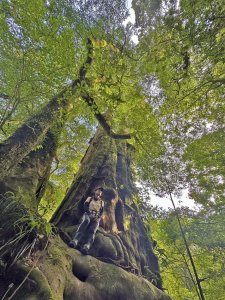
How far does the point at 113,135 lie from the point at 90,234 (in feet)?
14.8

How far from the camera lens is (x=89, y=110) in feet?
Answer: 22.9

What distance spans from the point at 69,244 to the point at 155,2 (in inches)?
257

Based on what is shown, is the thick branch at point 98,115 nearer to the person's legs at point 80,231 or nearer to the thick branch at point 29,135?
the thick branch at point 29,135

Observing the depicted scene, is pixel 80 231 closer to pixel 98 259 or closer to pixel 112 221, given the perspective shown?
pixel 98 259

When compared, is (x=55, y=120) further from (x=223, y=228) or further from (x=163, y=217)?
(x=223, y=228)

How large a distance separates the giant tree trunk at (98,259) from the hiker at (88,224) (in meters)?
0.24

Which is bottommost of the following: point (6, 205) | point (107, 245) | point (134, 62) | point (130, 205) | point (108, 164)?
point (6, 205)

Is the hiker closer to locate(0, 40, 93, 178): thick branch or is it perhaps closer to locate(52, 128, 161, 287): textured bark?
locate(52, 128, 161, 287): textured bark

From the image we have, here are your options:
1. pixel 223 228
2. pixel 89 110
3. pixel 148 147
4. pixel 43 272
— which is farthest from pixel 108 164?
pixel 43 272

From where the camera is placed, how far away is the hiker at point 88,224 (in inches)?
177

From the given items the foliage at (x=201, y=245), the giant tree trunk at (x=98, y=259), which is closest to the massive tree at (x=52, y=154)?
the giant tree trunk at (x=98, y=259)

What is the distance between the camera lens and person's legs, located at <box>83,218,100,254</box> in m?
4.39

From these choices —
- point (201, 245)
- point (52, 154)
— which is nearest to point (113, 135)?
point (52, 154)

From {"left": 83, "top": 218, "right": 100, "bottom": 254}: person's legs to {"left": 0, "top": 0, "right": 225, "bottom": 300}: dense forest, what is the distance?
21 centimetres
